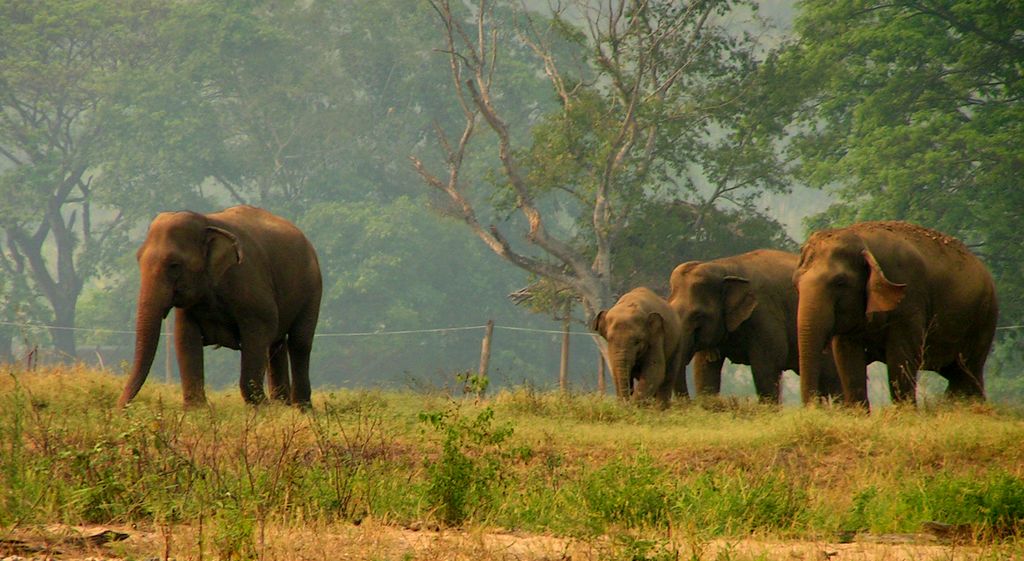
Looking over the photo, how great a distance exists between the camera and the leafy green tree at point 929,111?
24766 millimetres

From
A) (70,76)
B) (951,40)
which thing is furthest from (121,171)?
(951,40)

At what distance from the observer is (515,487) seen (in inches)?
348

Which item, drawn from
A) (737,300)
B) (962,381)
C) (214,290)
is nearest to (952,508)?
(962,381)

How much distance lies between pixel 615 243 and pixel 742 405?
11.3m

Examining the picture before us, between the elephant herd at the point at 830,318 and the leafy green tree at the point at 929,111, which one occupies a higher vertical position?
the leafy green tree at the point at 929,111

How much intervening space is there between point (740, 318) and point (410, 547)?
9.98 m

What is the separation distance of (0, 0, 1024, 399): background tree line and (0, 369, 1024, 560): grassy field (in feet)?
46.1

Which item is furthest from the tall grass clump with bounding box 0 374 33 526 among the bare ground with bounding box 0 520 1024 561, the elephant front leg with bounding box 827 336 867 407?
the elephant front leg with bounding box 827 336 867 407

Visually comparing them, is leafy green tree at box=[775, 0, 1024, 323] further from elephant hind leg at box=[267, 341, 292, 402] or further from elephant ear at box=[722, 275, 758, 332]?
elephant hind leg at box=[267, 341, 292, 402]

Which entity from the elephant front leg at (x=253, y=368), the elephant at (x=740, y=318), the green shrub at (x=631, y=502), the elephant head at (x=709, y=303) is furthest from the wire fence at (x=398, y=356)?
the green shrub at (x=631, y=502)

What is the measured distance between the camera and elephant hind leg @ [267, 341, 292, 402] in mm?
14563

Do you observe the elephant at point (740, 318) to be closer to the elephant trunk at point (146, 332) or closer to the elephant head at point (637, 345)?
the elephant head at point (637, 345)

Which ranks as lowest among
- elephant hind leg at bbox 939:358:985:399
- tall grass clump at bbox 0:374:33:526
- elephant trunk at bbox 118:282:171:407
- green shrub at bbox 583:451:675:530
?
green shrub at bbox 583:451:675:530

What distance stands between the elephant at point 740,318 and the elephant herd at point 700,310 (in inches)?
0.9
